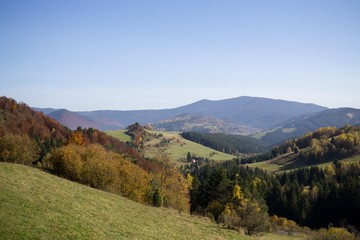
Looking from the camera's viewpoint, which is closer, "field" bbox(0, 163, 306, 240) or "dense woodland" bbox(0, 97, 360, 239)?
"field" bbox(0, 163, 306, 240)

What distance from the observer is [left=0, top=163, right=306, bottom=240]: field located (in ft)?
80.8

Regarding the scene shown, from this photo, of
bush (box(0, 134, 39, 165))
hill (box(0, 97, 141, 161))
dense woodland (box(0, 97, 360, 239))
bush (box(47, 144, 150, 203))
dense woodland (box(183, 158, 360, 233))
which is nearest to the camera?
bush (box(47, 144, 150, 203))

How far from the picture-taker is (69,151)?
60062 millimetres

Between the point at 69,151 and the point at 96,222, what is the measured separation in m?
32.4

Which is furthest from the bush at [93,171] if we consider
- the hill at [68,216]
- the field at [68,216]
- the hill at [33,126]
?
the hill at [33,126]

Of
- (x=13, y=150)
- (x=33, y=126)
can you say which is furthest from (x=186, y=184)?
(x=33, y=126)

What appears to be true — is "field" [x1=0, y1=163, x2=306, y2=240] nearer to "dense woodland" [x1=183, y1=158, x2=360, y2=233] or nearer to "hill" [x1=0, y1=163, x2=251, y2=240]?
"hill" [x1=0, y1=163, x2=251, y2=240]

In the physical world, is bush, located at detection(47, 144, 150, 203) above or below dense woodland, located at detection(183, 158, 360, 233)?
above

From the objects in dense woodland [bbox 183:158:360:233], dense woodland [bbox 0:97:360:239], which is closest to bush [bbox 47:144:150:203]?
dense woodland [bbox 0:97:360:239]

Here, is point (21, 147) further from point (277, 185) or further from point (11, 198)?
point (277, 185)

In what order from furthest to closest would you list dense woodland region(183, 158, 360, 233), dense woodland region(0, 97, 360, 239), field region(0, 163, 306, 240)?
dense woodland region(183, 158, 360, 233)
dense woodland region(0, 97, 360, 239)
field region(0, 163, 306, 240)

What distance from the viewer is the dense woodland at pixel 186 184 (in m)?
58.1

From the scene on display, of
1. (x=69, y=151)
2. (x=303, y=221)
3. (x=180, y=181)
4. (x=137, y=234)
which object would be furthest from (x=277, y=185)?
(x=137, y=234)

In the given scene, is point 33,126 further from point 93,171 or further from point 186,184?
point 93,171
